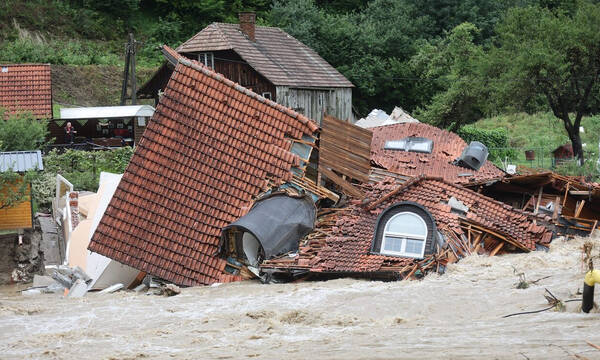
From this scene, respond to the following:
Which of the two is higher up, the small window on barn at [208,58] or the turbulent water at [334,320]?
the small window on barn at [208,58]

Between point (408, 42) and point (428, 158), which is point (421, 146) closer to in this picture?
point (428, 158)

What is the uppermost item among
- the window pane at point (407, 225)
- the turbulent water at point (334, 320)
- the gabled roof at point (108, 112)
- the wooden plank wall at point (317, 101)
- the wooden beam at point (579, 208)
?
the wooden plank wall at point (317, 101)

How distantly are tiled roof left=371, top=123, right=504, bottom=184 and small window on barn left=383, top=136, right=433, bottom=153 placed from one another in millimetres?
216

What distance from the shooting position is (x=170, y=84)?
22750 mm

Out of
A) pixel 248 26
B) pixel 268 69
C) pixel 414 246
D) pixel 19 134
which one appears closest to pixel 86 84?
pixel 248 26

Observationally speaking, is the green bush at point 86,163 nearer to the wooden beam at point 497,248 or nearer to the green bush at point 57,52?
the green bush at point 57,52

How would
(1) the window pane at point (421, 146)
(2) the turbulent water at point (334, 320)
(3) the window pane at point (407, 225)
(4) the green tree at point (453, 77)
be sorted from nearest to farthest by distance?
1. (2) the turbulent water at point (334, 320)
2. (3) the window pane at point (407, 225)
3. (1) the window pane at point (421, 146)
4. (4) the green tree at point (453, 77)

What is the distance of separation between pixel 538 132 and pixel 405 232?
99.1 ft

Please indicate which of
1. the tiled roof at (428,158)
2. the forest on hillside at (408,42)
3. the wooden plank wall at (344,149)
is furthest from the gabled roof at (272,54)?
the wooden plank wall at (344,149)

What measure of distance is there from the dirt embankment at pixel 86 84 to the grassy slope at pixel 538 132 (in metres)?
20.2

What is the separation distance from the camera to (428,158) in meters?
28.9

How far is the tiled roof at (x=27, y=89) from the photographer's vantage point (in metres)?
36.8

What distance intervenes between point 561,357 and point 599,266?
22.2 feet

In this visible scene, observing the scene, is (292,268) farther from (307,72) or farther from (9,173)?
(307,72)
